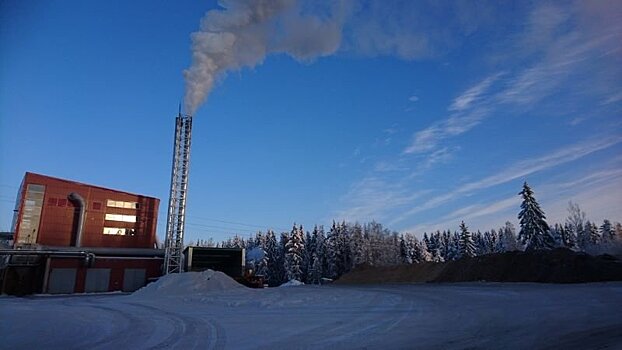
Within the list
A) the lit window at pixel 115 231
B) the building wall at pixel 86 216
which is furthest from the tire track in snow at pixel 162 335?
the lit window at pixel 115 231

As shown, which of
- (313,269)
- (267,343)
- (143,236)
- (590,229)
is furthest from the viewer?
(590,229)

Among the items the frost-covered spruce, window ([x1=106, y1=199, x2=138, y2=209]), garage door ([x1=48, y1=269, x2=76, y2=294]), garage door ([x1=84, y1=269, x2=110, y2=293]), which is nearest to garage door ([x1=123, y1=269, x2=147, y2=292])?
garage door ([x1=84, y1=269, x2=110, y2=293])

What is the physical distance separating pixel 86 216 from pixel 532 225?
209ft

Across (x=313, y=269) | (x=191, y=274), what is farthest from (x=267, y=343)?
(x=313, y=269)

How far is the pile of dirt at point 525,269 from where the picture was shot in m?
31.2

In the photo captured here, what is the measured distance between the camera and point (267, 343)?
906cm

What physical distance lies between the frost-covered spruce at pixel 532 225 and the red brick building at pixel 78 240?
51353mm

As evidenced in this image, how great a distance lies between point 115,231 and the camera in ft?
189

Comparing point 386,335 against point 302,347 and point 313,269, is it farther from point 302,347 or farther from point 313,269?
point 313,269

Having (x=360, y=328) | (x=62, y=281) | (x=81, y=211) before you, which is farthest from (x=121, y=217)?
(x=360, y=328)

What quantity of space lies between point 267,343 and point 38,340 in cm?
613

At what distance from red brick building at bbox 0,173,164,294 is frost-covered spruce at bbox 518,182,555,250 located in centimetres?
5135

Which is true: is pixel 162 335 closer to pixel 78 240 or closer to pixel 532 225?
pixel 78 240

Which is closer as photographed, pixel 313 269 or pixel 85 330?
pixel 85 330
